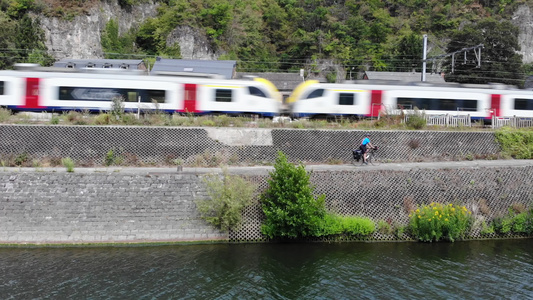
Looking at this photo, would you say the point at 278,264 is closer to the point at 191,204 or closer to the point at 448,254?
the point at 191,204

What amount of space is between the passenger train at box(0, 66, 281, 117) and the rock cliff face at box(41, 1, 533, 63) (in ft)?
91.6

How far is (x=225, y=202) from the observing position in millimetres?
14578

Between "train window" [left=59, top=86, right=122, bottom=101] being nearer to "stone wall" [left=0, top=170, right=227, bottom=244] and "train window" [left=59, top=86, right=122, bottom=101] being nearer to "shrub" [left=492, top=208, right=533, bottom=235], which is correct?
"stone wall" [left=0, top=170, right=227, bottom=244]

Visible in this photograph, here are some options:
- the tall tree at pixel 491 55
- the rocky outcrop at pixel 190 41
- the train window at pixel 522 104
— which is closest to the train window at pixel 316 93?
the train window at pixel 522 104

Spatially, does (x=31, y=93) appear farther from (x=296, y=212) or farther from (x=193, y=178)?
(x=296, y=212)

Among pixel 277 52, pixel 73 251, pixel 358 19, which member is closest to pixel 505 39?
pixel 358 19

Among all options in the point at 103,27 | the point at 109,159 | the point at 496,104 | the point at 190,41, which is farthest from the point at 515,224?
the point at 103,27

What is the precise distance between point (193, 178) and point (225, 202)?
81.1 inches

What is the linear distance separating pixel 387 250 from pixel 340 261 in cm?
188

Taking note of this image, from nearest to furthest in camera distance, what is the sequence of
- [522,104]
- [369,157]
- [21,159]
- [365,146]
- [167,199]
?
1. [167,199]
2. [21,159]
3. [365,146]
4. [369,157]
5. [522,104]

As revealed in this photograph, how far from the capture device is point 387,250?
1466 centimetres

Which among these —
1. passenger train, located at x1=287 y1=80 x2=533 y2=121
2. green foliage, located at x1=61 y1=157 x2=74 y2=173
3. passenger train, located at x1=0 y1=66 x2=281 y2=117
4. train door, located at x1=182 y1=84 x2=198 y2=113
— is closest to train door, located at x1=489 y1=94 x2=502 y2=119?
passenger train, located at x1=287 y1=80 x2=533 y2=121

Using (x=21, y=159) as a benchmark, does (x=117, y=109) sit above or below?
above

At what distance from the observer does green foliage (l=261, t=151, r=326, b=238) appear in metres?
14.1
